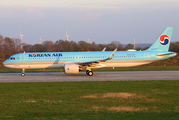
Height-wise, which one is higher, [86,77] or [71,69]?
[71,69]

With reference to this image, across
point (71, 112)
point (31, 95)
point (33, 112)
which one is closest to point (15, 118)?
point (33, 112)

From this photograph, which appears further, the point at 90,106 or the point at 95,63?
→ the point at 95,63

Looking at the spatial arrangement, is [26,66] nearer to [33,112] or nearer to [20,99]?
[20,99]

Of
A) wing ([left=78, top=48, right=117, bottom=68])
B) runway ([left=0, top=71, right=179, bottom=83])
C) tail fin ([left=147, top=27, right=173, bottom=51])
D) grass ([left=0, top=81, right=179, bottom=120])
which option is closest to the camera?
grass ([left=0, top=81, right=179, bottom=120])

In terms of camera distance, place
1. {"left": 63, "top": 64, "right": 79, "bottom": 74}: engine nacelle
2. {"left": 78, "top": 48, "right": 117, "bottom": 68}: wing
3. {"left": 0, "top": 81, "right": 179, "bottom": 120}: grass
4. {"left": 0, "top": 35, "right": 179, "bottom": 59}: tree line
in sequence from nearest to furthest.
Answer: {"left": 0, "top": 81, "right": 179, "bottom": 120}: grass, {"left": 63, "top": 64, "right": 79, "bottom": 74}: engine nacelle, {"left": 78, "top": 48, "right": 117, "bottom": 68}: wing, {"left": 0, "top": 35, "right": 179, "bottom": 59}: tree line

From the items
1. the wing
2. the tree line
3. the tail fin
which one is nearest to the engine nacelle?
the wing

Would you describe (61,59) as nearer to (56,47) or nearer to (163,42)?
(163,42)

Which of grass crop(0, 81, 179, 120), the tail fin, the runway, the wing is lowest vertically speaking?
grass crop(0, 81, 179, 120)

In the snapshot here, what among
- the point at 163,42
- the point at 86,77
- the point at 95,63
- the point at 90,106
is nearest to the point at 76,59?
the point at 95,63

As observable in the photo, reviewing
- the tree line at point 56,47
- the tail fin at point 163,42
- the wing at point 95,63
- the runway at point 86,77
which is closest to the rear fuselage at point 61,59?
the wing at point 95,63

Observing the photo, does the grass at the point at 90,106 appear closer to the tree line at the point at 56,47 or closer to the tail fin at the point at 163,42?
the tail fin at the point at 163,42

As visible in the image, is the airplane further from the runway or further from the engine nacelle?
the engine nacelle

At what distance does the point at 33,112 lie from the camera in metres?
11.1

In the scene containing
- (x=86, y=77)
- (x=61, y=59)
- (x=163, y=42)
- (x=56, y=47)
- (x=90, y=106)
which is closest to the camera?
(x=90, y=106)
